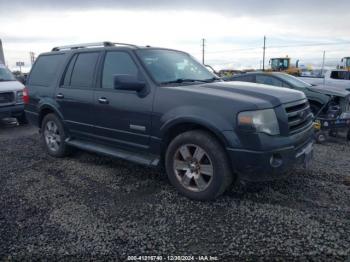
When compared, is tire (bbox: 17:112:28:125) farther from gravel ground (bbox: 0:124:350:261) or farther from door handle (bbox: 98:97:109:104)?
door handle (bbox: 98:97:109:104)

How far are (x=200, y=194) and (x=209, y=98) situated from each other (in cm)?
114

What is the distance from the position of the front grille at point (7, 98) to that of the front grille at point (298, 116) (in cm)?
781

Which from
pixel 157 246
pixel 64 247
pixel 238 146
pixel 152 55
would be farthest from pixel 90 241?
pixel 152 55

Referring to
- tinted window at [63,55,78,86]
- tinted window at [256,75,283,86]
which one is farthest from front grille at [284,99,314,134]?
tinted window at [256,75,283,86]

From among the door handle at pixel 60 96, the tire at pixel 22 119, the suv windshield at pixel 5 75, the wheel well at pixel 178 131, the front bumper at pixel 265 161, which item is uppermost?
the suv windshield at pixel 5 75

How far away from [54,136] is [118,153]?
72.5 inches

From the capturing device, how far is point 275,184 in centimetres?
421

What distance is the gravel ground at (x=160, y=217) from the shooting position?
9.16 feet

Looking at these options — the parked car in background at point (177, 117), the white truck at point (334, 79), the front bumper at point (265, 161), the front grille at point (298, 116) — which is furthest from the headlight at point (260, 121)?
the white truck at point (334, 79)

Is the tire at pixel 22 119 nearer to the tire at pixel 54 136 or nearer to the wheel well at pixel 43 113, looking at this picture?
the wheel well at pixel 43 113

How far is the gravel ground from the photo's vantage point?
279 centimetres

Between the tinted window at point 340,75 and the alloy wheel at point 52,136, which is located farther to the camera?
the tinted window at point 340,75

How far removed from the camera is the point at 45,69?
5.71 m

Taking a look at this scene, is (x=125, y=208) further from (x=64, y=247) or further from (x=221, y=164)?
(x=221, y=164)
